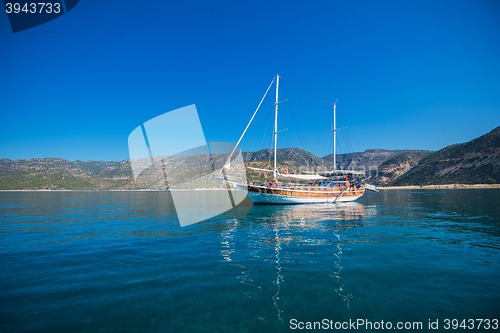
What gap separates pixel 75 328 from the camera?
4.97 metres

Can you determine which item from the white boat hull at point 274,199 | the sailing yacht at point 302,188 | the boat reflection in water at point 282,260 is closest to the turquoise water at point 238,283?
the boat reflection in water at point 282,260

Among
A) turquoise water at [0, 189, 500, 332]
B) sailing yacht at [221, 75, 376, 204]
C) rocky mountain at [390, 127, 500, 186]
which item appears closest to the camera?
turquoise water at [0, 189, 500, 332]

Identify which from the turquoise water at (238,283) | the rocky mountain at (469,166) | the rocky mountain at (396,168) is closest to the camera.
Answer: the turquoise water at (238,283)

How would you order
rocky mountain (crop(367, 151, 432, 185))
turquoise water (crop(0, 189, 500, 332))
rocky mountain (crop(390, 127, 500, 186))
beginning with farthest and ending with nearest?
rocky mountain (crop(367, 151, 432, 185)) → rocky mountain (crop(390, 127, 500, 186)) → turquoise water (crop(0, 189, 500, 332))

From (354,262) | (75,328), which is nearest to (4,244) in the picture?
(75,328)

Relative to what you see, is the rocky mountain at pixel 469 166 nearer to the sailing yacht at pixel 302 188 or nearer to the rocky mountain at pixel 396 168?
the rocky mountain at pixel 396 168

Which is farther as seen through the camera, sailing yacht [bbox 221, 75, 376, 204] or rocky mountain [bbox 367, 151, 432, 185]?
rocky mountain [bbox 367, 151, 432, 185]

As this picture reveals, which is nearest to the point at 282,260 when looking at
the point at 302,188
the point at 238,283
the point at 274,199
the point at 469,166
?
the point at 238,283

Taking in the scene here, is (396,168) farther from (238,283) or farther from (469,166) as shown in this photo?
(238,283)

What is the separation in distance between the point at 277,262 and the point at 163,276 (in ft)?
14.3

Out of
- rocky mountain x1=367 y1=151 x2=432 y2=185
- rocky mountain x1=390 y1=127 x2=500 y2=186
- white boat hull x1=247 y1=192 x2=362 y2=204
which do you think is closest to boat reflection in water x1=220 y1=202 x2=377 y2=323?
white boat hull x1=247 y1=192 x2=362 y2=204

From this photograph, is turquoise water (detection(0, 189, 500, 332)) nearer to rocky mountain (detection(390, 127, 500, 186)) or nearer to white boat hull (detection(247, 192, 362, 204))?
white boat hull (detection(247, 192, 362, 204))

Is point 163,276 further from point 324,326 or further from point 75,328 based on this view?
point 324,326

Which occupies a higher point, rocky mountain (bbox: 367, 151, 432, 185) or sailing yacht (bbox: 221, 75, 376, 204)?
rocky mountain (bbox: 367, 151, 432, 185)
